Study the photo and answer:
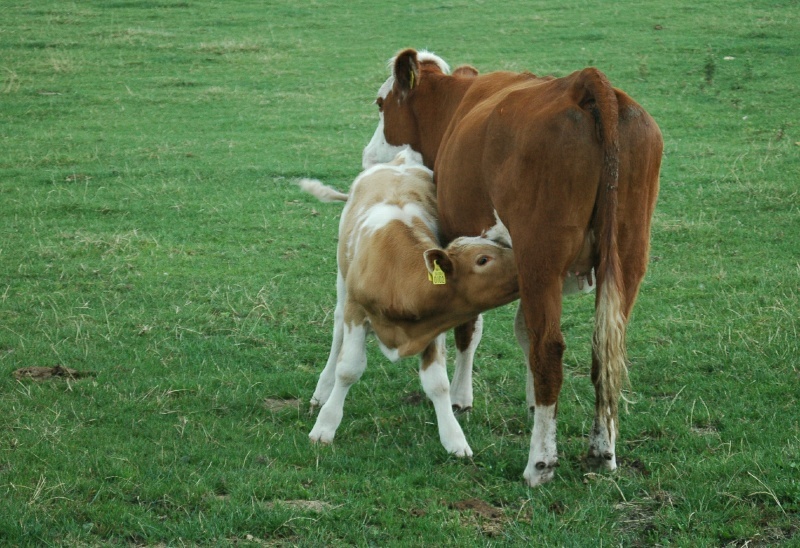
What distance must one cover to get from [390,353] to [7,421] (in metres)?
2.24

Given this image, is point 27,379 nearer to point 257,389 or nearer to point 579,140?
point 257,389

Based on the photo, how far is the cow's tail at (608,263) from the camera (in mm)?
4734

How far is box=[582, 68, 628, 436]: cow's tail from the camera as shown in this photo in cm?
473

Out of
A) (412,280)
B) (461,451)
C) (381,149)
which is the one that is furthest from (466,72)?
(461,451)

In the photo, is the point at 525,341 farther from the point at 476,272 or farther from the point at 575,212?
the point at 575,212

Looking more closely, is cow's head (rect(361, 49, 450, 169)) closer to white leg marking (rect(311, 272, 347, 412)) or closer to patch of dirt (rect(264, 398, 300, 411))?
white leg marking (rect(311, 272, 347, 412))

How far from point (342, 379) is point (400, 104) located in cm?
265

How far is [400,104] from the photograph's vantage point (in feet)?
24.8

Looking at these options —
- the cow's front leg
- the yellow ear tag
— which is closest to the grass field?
the cow's front leg

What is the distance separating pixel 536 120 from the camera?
498 centimetres

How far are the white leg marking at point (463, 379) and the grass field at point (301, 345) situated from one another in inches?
3.8

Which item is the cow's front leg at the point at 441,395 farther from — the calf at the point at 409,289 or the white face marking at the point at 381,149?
the white face marking at the point at 381,149

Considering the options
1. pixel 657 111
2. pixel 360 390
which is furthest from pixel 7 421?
pixel 657 111

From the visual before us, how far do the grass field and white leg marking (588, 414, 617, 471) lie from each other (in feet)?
0.27
